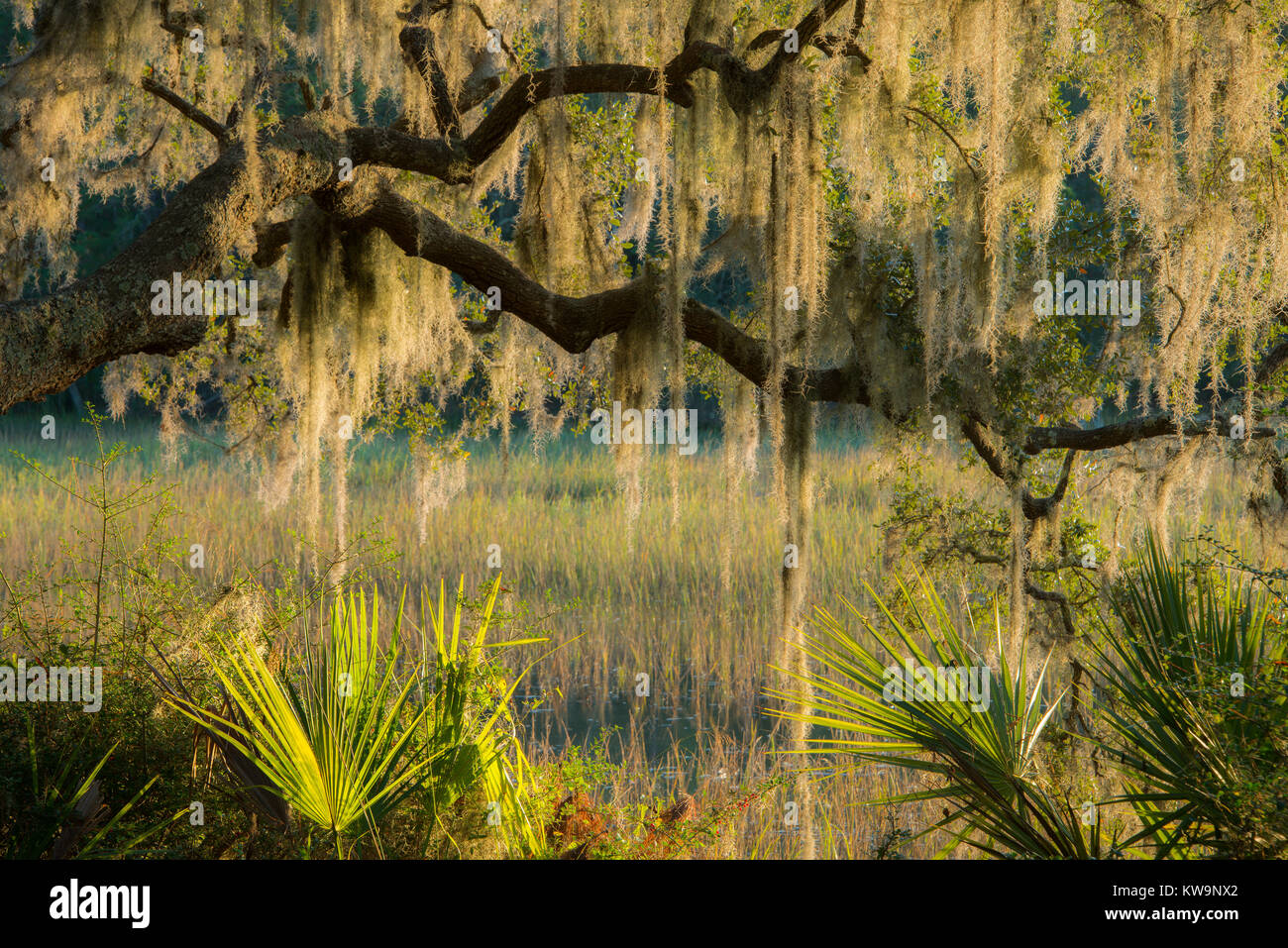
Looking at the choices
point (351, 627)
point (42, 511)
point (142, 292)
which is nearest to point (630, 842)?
point (351, 627)

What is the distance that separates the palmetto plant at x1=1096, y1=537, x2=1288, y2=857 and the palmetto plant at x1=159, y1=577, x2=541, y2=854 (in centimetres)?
198

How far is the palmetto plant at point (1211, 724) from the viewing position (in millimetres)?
2629

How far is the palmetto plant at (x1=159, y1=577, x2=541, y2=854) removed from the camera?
3.10 meters

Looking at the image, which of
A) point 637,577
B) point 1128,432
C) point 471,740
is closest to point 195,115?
point 471,740

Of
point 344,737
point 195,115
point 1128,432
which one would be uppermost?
point 195,115

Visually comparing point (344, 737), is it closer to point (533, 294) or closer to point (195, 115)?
point (533, 294)

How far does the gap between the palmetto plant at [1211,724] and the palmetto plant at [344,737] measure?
1978 millimetres

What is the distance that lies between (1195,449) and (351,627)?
391 centimetres

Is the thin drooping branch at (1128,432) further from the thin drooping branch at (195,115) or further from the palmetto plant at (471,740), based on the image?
the thin drooping branch at (195,115)

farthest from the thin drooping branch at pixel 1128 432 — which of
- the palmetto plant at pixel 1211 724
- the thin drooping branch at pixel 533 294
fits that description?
the palmetto plant at pixel 1211 724

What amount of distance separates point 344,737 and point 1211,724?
2.37 metres

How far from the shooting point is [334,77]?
4.44 metres

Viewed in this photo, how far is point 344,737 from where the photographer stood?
326cm
